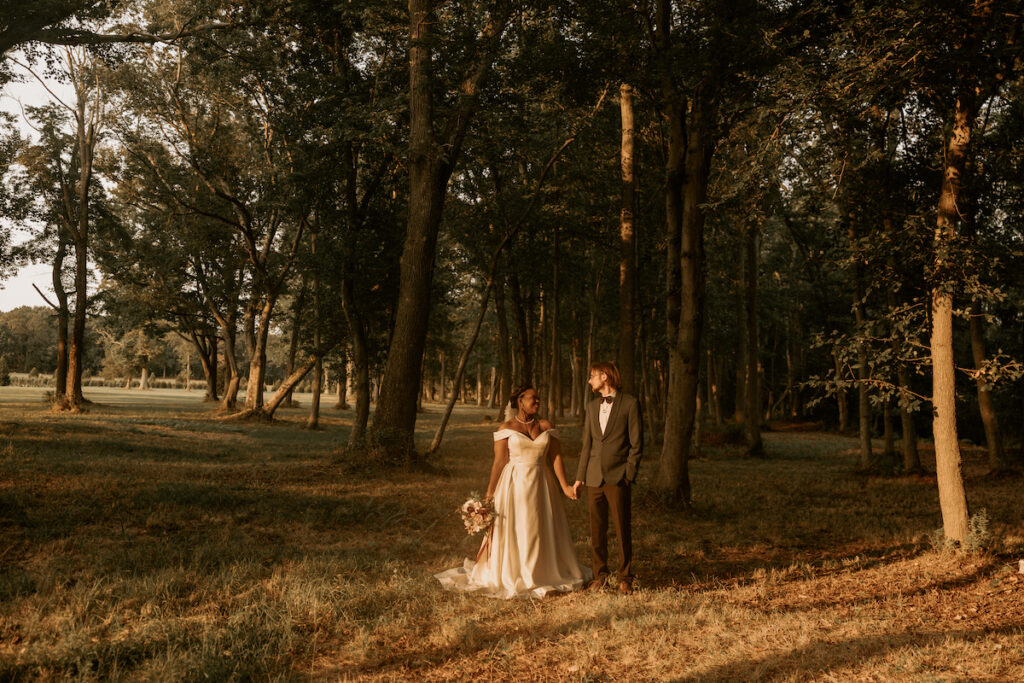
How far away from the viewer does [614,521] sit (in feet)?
22.2

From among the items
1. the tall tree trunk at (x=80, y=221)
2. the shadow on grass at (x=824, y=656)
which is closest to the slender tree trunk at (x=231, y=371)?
the tall tree trunk at (x=80, y=221)

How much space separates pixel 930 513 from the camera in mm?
11586

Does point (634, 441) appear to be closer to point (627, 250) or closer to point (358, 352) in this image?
point (627, 250)

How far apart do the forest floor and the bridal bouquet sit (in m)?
0.74

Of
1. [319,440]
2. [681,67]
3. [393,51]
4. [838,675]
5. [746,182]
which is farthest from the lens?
[319,440]

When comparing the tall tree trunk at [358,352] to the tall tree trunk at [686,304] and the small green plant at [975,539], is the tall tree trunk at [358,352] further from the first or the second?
the small green plant at [975,539]

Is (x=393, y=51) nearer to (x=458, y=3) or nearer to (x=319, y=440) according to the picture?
(x=458, y=3)

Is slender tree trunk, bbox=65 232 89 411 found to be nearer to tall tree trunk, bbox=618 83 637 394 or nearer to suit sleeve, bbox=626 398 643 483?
tall tree trunk, bbox=618 83 637 394

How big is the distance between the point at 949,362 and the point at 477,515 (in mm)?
6089

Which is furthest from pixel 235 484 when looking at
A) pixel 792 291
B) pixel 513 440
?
pixel 792 291

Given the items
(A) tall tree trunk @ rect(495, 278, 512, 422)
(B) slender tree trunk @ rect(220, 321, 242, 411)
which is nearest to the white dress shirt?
(A) tall tree trunk @ rect(495, 278, 512, 422)

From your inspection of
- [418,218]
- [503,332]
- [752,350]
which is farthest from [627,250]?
[503,332]

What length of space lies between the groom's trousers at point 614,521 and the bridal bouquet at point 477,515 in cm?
108

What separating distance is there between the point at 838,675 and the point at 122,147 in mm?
32510
